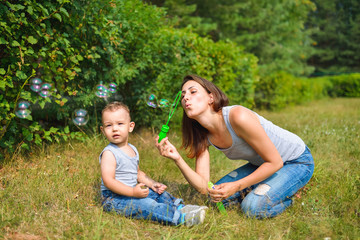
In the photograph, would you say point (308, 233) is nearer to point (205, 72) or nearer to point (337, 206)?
point (337, 206)

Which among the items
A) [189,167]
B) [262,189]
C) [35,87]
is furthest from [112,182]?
[35,87]

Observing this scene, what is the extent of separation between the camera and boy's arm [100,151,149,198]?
238cm

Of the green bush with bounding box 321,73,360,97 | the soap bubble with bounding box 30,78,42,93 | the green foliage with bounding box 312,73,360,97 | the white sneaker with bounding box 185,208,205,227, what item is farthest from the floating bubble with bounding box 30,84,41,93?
the green bush with bounding box 321,73,360,97

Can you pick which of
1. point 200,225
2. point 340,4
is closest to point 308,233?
point 200,225

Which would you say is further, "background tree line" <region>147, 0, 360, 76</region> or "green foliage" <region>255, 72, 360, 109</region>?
"background tree line" <region>147, 0, 360, 76</region>

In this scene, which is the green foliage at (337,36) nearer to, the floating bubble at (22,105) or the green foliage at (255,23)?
the green foliage at (255,23)

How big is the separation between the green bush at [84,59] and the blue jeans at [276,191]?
2.10 meters

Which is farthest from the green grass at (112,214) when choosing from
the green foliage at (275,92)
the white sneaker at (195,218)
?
the green foliage at (275,92)

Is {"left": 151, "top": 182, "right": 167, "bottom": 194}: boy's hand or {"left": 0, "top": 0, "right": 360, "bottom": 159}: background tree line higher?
{"left": 0, "top": 0, "right": 360, "bottom": 159}: background tree line

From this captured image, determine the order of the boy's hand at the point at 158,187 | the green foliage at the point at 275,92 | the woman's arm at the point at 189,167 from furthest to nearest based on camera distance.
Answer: the green foliage at the point at 275,92 → the boy's hand at the point at 158,187 → the woman's arm at the point at 189,167

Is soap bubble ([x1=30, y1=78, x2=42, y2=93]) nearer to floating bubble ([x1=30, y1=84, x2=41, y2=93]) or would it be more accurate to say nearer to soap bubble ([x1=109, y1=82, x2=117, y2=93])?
floating bubble ([x1=30, y1=84, x2=41, y2=93])

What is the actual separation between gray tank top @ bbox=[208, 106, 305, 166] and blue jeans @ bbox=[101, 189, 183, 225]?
2.27ft

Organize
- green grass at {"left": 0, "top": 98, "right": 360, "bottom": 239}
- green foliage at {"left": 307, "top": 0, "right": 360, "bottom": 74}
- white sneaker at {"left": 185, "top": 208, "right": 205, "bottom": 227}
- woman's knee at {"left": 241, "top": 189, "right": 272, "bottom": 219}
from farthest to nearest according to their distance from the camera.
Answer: green foliage at {"left": 307, "top": 0, "right": 360, "bottom": 74} < woman's knee at {"left": 241, "top": 189, "right": 272, "bottom": 219} < white sneaker at {"left": 185, "top": 208, "right": 205, "bottom": 227} < green grass at {"left": 0, "top": 98, "right": 360, "bottom": 239}

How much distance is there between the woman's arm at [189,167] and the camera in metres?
2.42
